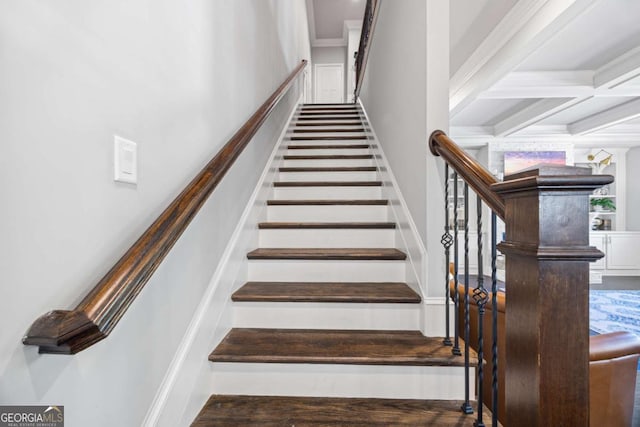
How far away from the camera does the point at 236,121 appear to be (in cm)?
173

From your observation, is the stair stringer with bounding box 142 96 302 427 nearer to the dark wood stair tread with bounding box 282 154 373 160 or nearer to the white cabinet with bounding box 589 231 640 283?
the dark wood stair tread with bounding box 282 154 373 160

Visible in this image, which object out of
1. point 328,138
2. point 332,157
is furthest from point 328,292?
point 328,138

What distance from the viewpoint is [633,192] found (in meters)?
6.77

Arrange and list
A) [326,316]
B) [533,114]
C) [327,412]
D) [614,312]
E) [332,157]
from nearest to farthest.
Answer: [327,412], [326,316], [332,157], [614,312], [533,114]

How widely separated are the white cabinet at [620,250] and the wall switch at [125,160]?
8.35m

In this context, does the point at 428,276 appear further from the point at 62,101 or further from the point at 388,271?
the point at 62,101

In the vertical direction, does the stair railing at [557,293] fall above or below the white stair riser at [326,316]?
above

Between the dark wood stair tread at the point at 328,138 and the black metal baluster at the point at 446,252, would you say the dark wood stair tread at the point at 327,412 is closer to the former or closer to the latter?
the black metal baluster at the point at 446,252

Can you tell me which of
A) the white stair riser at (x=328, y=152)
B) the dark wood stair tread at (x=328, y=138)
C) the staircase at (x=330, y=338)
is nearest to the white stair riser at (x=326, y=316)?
the staircase at (x=330, y=338)

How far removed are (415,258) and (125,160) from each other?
1.33m

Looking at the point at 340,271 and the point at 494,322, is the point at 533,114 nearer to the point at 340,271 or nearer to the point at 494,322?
the point at 340,271

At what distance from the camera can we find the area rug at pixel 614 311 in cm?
363

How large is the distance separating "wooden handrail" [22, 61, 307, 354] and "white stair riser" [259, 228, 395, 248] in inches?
42.5

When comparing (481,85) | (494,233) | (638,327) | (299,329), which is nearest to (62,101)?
(494,233)
